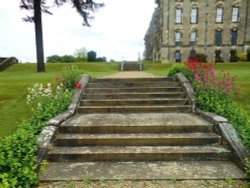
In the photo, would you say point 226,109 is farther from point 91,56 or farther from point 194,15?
point 194,15

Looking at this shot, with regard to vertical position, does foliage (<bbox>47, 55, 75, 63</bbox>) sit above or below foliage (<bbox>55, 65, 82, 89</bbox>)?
above

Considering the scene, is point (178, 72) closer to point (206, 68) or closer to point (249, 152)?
point (206, 68)

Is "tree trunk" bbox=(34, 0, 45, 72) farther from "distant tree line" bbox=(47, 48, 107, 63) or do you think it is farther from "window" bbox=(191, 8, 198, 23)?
"window" bbox=(191, 8, 198, 23)

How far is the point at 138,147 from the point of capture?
5223 millimetres

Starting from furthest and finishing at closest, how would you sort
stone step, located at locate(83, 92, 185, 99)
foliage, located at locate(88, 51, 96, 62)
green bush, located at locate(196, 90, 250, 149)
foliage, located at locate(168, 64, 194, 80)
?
foliage, located at locate(88, 51, 96, 62) → foliage, located at locate(168, 64, 194, 80) → stone step, located at locate(83, 92, 185, 99) → green bush, located at locate(196, 90, 250, 149)

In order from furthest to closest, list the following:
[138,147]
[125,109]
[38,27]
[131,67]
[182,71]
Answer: [131,67]
[38,27]
[182,71]
[125,109]
[138,147]

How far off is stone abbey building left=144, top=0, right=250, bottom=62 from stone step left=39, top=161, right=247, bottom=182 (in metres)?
38.9

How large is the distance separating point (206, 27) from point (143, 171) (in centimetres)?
4142

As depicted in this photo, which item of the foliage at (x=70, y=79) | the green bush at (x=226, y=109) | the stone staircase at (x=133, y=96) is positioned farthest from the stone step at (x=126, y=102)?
the foliage at (x=70, y=79)

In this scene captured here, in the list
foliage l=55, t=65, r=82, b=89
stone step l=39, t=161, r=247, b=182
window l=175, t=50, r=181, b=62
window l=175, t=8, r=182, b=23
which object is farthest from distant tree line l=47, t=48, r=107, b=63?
stone step l=39, t=161, r=247, b=182

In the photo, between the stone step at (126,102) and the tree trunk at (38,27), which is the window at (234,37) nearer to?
the tree trunk at (38,27)

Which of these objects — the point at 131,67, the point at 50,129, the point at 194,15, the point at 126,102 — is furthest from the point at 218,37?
the point at 50,129

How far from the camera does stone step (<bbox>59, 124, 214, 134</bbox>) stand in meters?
5.77

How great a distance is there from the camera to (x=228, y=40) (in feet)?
134
